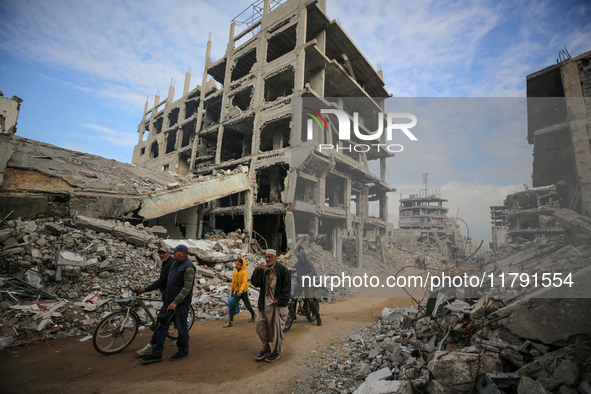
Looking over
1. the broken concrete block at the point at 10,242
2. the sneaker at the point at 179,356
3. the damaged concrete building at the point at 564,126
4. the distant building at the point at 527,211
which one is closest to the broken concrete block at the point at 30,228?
the broken concrete block at the point at 10,242

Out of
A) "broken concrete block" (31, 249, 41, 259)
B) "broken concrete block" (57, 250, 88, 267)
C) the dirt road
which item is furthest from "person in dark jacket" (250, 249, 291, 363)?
"broken concrete block" (31, 249, 41, 259)

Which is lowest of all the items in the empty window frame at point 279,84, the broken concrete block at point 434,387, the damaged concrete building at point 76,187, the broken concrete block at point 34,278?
the broken concrete block at point 434,387

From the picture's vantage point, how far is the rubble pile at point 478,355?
235cm

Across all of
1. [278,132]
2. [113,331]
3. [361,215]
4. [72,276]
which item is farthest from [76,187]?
[278,132]

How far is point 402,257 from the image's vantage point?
1353 cm

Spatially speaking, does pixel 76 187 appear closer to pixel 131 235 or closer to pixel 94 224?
pixel 94 224

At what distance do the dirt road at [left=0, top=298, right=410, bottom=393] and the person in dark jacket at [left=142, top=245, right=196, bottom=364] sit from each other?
15cm

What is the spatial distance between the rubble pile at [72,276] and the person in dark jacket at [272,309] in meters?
2.89

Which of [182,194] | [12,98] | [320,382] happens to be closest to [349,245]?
[182,194]

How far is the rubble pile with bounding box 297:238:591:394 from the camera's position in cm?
235

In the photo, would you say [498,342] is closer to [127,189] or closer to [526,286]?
[526,286]

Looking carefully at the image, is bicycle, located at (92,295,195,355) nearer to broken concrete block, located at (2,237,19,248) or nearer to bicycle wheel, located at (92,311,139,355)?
bicycle wheel, located at (92,311,139,355)

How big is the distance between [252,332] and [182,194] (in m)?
6.67

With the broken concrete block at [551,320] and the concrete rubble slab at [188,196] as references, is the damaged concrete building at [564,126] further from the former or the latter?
the concrete rubble slab at [188,196]
